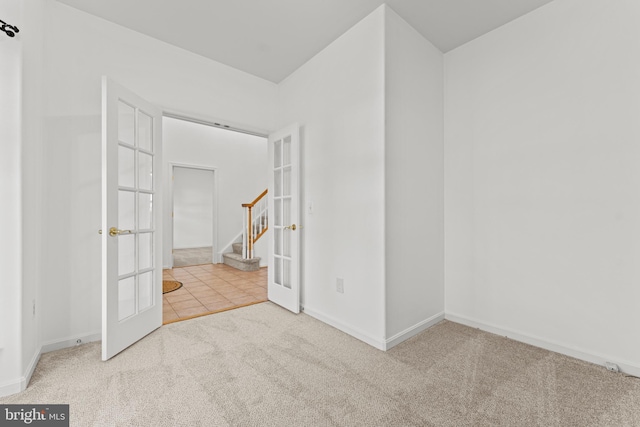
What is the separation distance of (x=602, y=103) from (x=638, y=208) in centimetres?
78

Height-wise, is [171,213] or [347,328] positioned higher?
[171,213]

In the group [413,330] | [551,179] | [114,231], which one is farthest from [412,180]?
[114,231]

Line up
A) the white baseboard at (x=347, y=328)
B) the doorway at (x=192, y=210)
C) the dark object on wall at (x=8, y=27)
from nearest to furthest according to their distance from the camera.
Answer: the dark object on wall at (x=8, y=27) < the white baseboard at (x=347, y=328) < the doorway at (x=192, y=210)

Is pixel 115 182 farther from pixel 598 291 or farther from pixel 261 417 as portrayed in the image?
pixel 598 291

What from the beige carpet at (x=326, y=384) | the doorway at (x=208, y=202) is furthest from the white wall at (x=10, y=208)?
the doorway at (x=208, y=202)

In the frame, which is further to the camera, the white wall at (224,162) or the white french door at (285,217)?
the white wall at (224,162)

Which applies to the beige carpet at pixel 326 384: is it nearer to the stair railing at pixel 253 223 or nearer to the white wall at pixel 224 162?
the stair railing at pixel 253 223

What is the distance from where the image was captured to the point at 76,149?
228 centimetres

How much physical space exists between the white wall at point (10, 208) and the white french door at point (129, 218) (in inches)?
16.6

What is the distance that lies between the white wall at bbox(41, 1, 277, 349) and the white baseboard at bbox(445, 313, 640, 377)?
11.0 ft

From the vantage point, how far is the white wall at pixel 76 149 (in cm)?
219

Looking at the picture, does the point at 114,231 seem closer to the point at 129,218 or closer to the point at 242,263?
the point at 129,218

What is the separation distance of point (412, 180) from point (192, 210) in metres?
7.27

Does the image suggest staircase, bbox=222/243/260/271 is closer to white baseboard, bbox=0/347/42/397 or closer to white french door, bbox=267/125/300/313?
white french door, bbox=267/125/300/313
